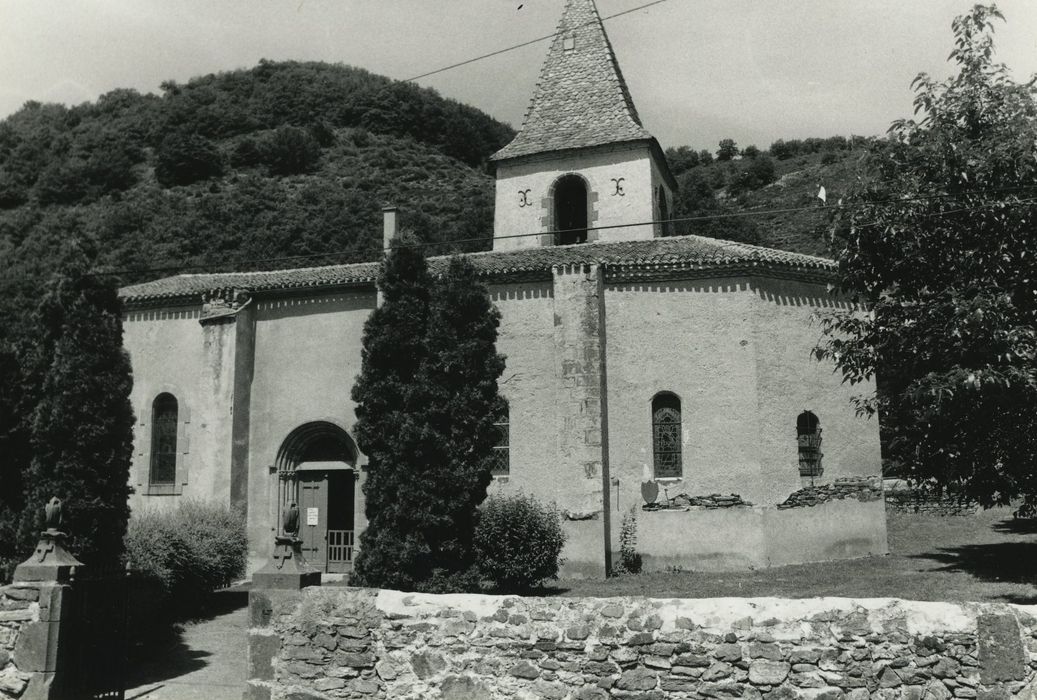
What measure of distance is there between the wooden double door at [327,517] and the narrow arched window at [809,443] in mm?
10962

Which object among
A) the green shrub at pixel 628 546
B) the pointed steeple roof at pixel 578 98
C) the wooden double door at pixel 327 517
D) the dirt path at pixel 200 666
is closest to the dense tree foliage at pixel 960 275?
the green shrub at pixel 628 546

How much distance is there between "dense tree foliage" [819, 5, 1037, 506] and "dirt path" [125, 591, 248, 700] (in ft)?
37.7

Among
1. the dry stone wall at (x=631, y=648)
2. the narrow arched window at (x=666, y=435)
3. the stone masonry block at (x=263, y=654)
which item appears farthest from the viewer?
the narrow arched window at (x=666, y=435)

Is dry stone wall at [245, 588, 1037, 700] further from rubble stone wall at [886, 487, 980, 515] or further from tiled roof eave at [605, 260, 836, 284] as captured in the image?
rubble stone wall at [886, 487, 980, 515]

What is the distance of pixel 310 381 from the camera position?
71.4 feet

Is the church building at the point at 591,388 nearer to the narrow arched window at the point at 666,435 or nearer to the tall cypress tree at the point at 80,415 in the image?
the narrow arched window at the point at 666,435

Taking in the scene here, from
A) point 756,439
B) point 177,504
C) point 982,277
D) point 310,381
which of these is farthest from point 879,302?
point 177,504

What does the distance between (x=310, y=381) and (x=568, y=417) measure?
7106 millimetres

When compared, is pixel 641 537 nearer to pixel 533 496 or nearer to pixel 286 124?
pixel 533 496

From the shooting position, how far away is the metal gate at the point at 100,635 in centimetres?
1009

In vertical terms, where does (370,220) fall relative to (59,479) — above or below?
above

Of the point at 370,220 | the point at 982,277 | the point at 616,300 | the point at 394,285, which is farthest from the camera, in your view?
the point at 370,220

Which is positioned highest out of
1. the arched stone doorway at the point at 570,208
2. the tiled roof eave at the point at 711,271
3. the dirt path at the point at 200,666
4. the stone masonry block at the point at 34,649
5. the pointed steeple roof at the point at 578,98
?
the pointed steeple roof at the point at 578,98

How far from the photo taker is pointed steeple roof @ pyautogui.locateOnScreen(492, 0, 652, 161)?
23.2m
